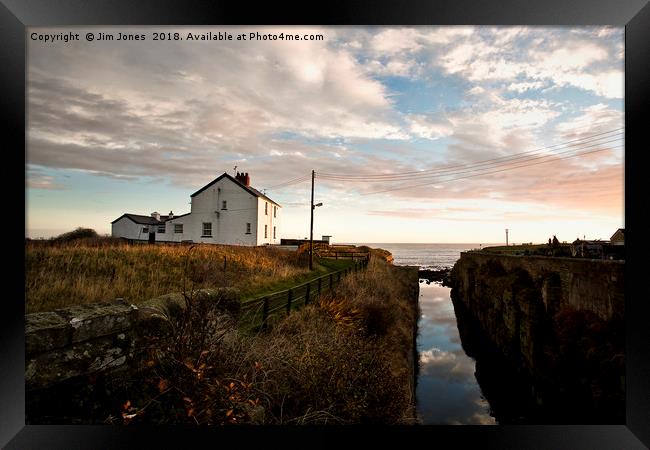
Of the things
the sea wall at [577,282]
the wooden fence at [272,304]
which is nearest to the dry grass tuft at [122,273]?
the wooden fence at [272,304]

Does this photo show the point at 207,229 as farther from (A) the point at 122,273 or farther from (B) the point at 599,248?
(B) the point at 599,248

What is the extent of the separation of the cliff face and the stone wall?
694 centimetres

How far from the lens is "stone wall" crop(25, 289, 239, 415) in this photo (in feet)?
7.93

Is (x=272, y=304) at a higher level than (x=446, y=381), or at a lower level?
higher

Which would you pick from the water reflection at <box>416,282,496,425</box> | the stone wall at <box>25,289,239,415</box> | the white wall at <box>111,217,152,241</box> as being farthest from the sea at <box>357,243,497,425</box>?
the white wall at <box>111,217,152,241</box>

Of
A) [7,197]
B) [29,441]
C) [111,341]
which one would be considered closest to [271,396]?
[111,341]

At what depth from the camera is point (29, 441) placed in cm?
276

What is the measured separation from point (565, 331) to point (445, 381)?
4.67m

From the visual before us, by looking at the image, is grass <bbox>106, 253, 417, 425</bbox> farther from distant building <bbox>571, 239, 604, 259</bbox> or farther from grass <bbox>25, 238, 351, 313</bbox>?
distant building <bbox>571, 239, 604, 259</bbox>

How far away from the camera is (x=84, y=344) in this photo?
8.38 ft

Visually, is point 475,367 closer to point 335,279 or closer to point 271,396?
point 335,279
